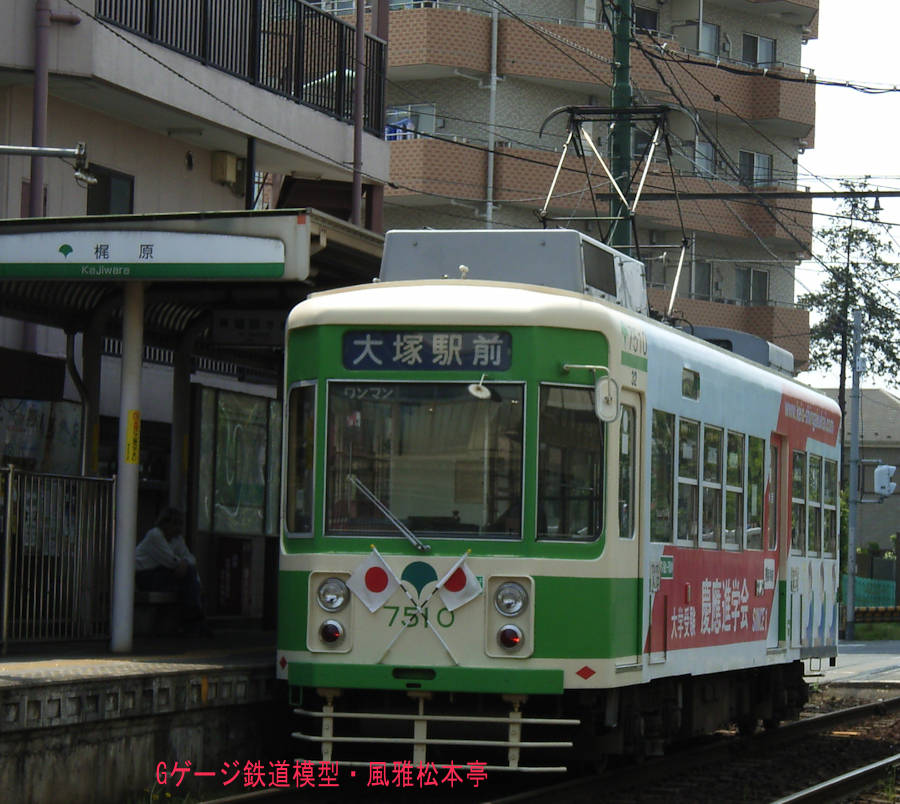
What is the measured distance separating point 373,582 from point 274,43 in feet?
39.8

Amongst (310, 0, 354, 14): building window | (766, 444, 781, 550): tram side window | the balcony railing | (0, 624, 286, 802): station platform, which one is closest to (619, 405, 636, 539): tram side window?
(0, 624, 286, 802): station platform

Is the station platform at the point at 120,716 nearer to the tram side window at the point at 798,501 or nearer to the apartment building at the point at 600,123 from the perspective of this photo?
the tram side window at the point at 798,501

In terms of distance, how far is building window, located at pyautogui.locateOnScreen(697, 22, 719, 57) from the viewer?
48594 millimetres

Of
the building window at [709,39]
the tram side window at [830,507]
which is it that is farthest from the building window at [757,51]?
the tram side window at [830,507]

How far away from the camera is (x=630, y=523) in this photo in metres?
11.3

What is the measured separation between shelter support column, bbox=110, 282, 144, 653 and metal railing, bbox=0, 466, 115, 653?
0.45 m

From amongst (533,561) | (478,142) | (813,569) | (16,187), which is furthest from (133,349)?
(478,142)

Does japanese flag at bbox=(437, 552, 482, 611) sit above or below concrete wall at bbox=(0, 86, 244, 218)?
below

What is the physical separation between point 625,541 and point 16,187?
908cm

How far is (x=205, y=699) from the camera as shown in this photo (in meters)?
11.4

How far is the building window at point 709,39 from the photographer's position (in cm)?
4859

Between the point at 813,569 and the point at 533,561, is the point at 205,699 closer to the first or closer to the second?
the point at 533,561

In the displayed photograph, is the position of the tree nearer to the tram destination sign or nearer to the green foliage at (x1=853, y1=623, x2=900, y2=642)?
the green foliage at (x1=853, y1=623, x2=900, y2=642)

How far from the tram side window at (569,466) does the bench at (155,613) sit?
5661 mm
